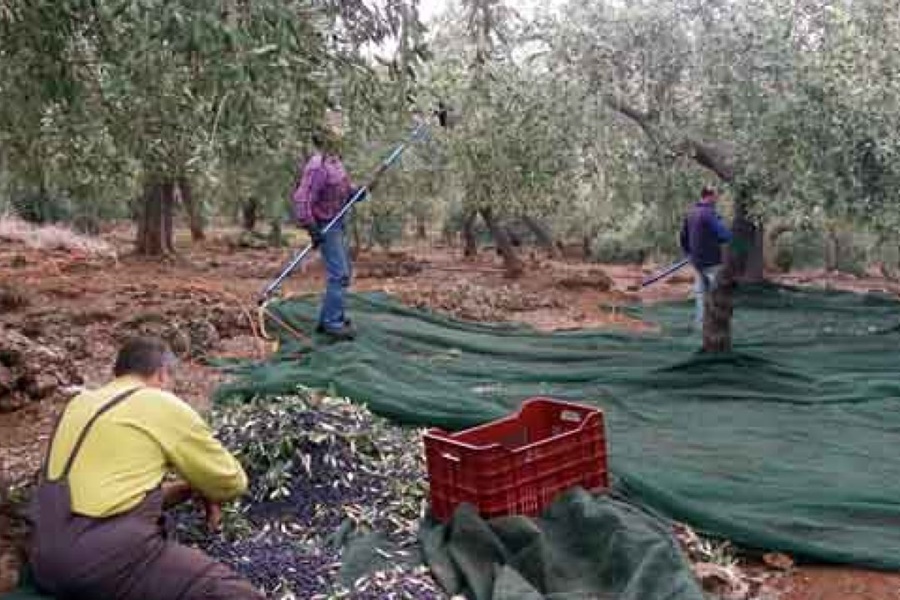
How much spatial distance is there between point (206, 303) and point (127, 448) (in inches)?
292

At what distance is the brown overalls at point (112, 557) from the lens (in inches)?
117

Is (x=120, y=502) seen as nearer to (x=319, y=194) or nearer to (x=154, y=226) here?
(x=319, y=194)

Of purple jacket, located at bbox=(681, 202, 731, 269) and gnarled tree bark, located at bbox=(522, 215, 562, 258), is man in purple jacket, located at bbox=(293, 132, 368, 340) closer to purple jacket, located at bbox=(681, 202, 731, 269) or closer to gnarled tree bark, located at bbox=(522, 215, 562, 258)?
purple jacket, located at bbox=(681, 202, 731, 269)

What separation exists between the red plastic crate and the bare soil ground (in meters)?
0.94

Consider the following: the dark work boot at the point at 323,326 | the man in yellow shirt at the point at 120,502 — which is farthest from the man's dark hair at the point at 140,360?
the dark work boot at the point at 323,326

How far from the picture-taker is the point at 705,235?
950 centimetres

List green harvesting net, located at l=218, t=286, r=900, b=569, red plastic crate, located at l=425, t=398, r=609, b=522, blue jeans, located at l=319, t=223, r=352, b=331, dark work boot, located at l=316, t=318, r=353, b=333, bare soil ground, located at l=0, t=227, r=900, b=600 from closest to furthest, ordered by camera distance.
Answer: red plastic crate, located at l=425, t=398, r=609, b=522
green harvesting net, located at l=218, t=286, r=900, b=569
bare soil ground, located at l=0, t=227, r=900, b=600
blue jeans, located at l=319, t=223, r=352, b=331
dark work boot, located at l=316, t=318, r=353, b=333

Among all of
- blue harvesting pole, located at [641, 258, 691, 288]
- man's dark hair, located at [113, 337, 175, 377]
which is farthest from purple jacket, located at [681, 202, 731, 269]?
man's dark hair, located at [113, 337, 175, 377]

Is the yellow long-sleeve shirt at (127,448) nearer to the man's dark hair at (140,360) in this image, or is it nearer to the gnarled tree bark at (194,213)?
the man's dark hair at (140,360)

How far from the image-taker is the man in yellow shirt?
2982mm

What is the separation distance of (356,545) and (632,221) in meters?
16.8

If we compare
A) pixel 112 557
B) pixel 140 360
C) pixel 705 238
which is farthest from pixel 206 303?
pixel 112 557

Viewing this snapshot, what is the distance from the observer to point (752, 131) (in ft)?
22.3

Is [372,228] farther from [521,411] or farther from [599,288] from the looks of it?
[521,411]
